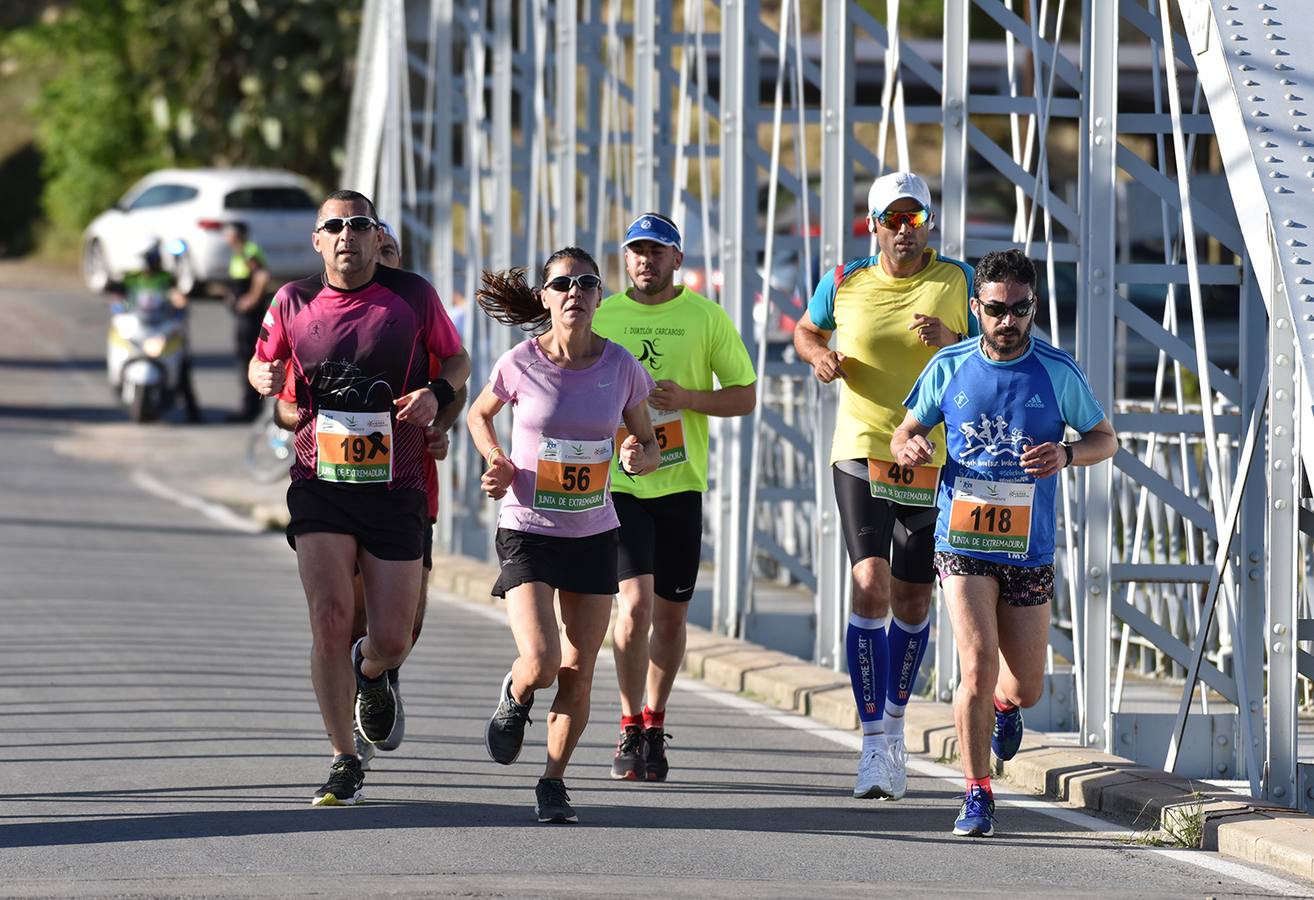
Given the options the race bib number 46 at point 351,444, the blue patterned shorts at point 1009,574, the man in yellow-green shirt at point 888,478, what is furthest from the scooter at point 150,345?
the blue patterned shorts at point 1009,574

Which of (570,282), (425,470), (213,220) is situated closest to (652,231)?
(570,282)

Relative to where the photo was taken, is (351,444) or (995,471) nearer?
(995,471)

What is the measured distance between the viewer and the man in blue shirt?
305 inches

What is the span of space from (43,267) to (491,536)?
31.7 m

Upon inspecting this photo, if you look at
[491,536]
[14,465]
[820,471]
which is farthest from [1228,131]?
[14,465]

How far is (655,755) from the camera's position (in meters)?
8.95

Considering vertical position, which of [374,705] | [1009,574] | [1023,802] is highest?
[1009,574]

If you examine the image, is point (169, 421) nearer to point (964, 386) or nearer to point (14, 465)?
point (14, 465)

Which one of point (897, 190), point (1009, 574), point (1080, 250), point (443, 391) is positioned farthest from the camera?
point (1080, 250)

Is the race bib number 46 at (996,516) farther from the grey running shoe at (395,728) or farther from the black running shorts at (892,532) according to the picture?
the grey running shoe at (395,728)

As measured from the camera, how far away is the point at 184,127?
44156mm

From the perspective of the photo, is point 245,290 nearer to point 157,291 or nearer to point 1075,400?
point 157,291

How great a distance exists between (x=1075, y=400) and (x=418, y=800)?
2527mm

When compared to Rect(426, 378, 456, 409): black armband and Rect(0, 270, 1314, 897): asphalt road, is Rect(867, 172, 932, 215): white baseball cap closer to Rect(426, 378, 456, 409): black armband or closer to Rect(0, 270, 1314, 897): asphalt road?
Rect(426, 378, 456, 409): black armband
